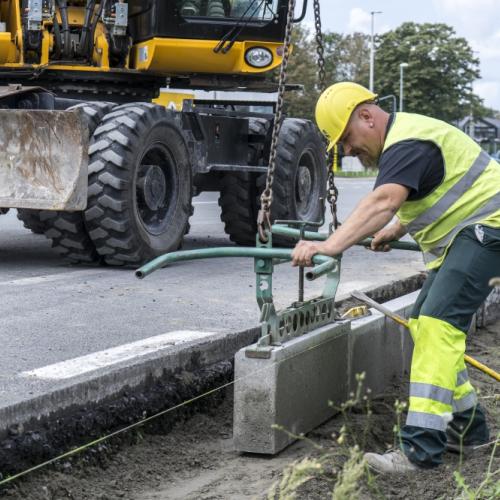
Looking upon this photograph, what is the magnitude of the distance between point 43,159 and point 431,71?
249 ft

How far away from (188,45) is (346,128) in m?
6.42

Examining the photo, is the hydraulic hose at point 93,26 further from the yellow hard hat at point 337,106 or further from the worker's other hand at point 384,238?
the yellow hard hat at point 337,106

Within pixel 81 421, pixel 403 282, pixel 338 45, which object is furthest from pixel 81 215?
pixel 338 45

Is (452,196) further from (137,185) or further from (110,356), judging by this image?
(137,185)

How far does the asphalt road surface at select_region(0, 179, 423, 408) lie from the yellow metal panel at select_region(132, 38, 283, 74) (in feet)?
6.78

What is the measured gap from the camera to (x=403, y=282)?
8930 mm

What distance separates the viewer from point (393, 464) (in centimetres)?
476

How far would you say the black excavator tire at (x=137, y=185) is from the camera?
30.9ft

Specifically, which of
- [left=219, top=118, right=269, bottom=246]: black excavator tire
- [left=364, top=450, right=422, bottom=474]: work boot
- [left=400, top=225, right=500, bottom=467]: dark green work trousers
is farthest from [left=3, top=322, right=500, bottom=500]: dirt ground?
[left=219, top=118, right=269, bottom=246]: black excavator tire

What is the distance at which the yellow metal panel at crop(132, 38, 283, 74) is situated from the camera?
35.9ft

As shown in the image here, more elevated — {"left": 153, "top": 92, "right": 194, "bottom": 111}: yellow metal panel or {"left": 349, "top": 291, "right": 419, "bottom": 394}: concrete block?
{"left": 153, "top": 92, "right": 194, "bottom": 111}: yellow metal panel

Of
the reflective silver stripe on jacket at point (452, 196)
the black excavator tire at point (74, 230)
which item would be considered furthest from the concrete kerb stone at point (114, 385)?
the black excavator tire at point (74, 230)

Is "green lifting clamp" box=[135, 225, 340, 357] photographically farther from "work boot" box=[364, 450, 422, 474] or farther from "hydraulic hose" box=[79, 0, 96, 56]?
"hydraulic hose" box=[79, 0, 96, 56]

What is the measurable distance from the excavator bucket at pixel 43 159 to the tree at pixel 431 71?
71.4 m
